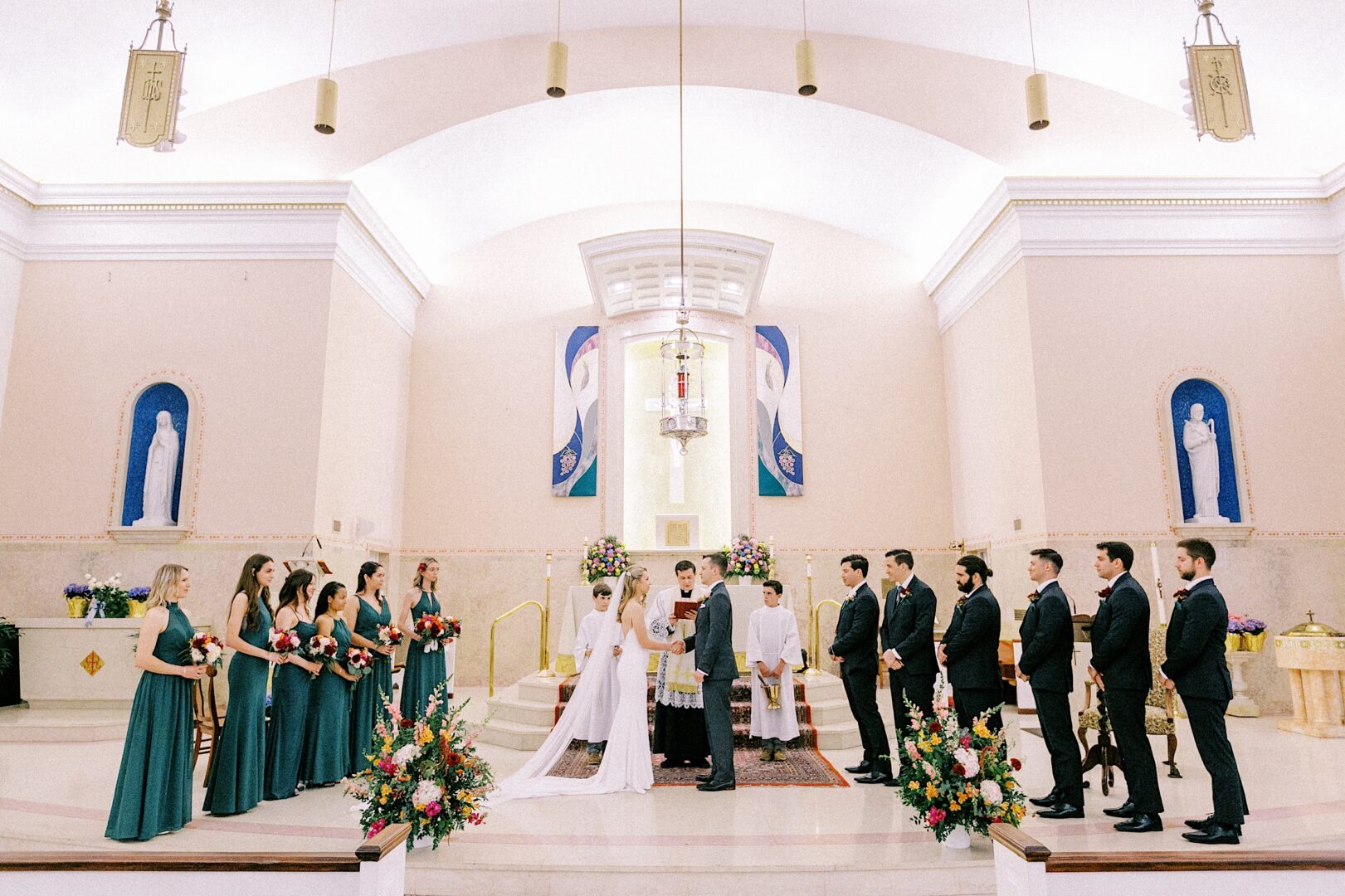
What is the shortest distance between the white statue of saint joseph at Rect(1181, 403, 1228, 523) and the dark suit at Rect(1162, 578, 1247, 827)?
18.0 ft

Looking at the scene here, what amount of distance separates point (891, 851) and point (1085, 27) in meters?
8.65

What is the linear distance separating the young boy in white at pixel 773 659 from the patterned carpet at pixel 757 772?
198mm

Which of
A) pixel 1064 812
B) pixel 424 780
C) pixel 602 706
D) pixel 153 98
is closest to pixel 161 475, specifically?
pixel 153 98

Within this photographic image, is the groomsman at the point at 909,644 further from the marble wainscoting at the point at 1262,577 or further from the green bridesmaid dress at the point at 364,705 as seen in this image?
the green bridesmaid dress at the point at 364,705

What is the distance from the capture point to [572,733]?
6.92 meters

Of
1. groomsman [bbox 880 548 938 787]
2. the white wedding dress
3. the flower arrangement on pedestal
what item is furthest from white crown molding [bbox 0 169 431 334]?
the flower arrangement on pedestal

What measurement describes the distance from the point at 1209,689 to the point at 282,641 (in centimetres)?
559

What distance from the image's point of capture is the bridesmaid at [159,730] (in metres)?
4.93

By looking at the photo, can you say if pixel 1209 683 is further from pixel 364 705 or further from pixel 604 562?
pixel 604 562

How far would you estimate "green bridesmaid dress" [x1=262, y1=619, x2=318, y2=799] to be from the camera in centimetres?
603

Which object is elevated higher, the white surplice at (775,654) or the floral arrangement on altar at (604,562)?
the floral arrangement on altar at (604,562)

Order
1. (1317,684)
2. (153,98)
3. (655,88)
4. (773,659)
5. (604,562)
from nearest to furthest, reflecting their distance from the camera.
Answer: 1. (153,98)
2. (773,659)
3. (1317,684)
4. (655,88)
5. (604,562)

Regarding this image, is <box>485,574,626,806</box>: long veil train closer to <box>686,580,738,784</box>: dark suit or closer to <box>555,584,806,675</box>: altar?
<box>686,580,738,784</box>: dark suit

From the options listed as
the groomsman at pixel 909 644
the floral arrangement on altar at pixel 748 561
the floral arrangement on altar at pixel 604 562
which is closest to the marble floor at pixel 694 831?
the groomsman at pixel 909 644
